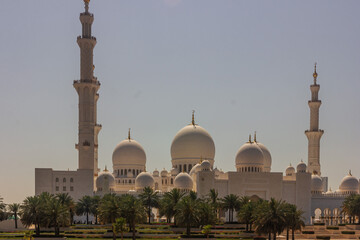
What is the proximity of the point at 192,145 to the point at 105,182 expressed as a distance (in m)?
13.8

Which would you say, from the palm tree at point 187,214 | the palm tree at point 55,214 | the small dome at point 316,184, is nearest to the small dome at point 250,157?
the small dome at point 316,184

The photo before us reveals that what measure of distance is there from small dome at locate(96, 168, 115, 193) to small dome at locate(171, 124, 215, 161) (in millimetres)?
10622

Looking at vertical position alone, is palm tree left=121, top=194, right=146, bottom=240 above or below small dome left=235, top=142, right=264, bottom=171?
below

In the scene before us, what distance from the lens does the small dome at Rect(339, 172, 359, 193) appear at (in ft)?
241

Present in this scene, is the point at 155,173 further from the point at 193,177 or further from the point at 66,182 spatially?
the point at 66,182

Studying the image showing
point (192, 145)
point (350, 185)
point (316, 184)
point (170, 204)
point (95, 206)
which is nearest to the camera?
point (170, 204)

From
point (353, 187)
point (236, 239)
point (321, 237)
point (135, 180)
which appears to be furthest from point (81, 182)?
point (353, 187)

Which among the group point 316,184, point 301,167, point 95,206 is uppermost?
point 301,167

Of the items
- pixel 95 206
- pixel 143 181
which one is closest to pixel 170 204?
pixel 95 206

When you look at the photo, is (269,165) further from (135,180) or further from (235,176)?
(135,180)

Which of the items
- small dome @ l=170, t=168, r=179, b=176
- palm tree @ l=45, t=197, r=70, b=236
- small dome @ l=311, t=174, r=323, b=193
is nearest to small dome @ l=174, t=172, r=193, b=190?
small dome @ l=170, t=168, r=179, b=176

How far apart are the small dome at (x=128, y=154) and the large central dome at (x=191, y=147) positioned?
16.6 ft

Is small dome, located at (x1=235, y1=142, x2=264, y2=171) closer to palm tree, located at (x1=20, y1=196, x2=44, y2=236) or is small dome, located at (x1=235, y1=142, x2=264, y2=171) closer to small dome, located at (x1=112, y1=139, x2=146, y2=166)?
small dome, located at (x1=112, y1=139, x2=146, y2=166)

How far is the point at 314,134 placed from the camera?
75562 millimetres
